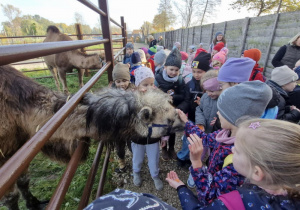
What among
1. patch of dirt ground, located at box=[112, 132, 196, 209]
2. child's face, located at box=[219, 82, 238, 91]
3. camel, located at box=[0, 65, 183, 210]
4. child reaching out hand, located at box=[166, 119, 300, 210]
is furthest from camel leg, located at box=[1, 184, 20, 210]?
child's face, located at box=[219, 82, 238, 91]

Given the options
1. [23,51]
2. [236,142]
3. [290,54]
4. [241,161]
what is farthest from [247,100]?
[290,54]

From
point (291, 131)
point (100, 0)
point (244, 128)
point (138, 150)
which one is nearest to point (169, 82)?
point (138, 150)

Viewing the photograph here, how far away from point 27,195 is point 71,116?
1.71 metres

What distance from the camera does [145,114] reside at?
1839 millimetres

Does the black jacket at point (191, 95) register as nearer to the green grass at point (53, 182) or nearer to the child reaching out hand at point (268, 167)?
the green grass at point (53, 182)

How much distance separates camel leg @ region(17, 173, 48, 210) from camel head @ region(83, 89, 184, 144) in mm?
1503

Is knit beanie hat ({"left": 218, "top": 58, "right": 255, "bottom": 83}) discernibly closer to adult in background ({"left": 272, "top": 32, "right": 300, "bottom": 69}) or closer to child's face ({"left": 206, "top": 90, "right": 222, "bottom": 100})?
child's face ({"left": 206, "top": 90, "right": 222, "bottom": 100})

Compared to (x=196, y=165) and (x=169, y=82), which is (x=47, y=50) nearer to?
(x=196, y=165)

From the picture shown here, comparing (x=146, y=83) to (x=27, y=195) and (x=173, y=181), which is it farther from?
(x=27, y=195)

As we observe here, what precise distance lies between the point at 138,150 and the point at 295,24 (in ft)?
20.7

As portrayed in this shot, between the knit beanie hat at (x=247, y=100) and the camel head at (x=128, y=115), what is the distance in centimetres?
75

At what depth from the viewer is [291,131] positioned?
3.02 feet

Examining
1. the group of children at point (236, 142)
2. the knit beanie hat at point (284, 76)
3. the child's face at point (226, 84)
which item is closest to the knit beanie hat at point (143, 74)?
the group of children at point (236, 142)

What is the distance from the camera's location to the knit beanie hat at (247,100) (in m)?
1.47
